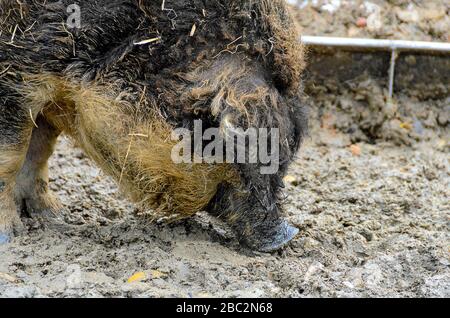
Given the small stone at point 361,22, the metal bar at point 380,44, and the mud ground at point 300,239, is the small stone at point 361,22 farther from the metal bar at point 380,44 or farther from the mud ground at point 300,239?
the mud ground at point 300,239

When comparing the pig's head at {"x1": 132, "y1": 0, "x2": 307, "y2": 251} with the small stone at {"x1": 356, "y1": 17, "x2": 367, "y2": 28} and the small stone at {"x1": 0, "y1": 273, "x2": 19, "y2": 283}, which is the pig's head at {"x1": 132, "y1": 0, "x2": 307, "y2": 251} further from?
the small stone at {"x1": 356, "y1": 17, "x2": 367, "y2": 28}

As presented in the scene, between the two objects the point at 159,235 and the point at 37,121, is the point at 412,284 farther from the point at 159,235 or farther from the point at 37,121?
the point at 37,121

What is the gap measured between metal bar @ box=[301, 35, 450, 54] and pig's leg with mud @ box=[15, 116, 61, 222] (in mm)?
2334

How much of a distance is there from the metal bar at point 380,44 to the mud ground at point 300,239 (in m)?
0.43

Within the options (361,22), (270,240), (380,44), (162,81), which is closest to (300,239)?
(270,240)

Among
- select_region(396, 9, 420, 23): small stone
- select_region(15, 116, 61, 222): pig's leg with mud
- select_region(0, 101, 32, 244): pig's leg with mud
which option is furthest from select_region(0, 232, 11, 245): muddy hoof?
select_region(396, 9, 420, 23): small stone

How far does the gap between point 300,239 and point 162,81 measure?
1238mm

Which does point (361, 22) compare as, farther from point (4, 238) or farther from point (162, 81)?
point (4, 238)

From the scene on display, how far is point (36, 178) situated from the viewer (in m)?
4.94

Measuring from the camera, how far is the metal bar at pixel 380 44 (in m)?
6.27

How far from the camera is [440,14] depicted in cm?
678

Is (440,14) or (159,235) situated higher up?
(440,14)

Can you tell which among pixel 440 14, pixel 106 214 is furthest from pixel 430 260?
pixel 440 14

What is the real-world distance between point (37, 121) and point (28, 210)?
557mm
